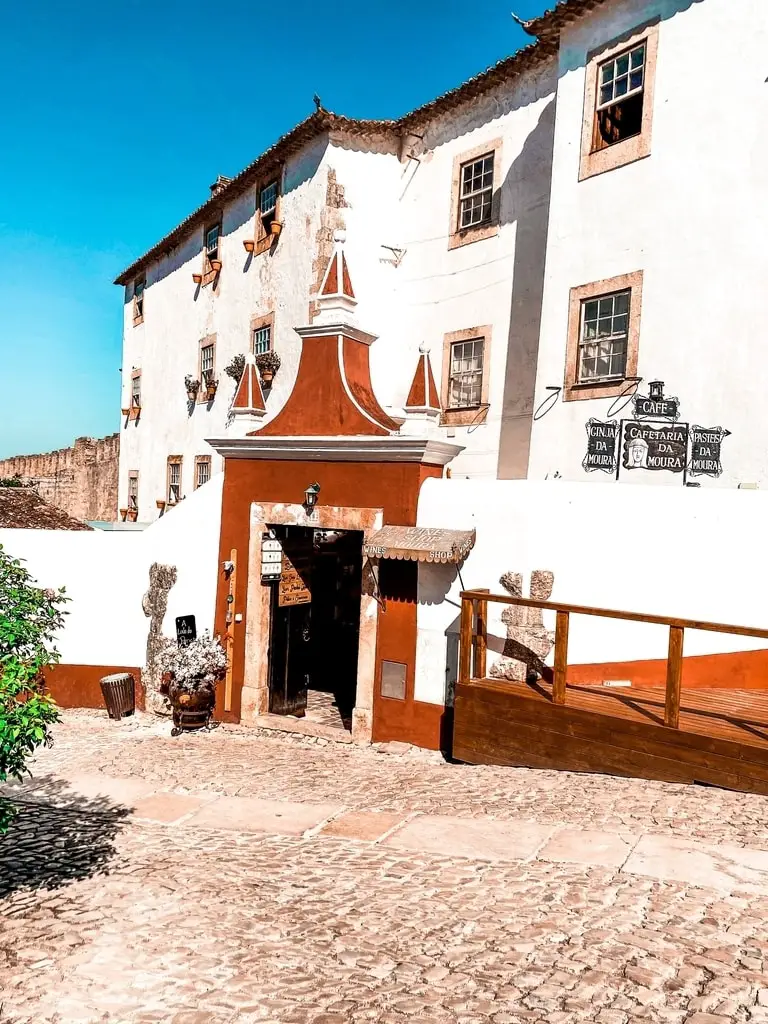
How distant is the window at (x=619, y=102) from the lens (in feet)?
36.3

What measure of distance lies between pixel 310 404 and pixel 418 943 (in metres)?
7.92

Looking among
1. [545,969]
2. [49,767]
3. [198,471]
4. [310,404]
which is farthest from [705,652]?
[198,471]

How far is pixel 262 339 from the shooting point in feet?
60.3

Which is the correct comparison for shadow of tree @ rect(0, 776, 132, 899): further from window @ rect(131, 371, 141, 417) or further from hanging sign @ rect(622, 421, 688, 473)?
window @ rect(131, 371, 141, 417)

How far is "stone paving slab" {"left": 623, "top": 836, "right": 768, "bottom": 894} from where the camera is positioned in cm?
509

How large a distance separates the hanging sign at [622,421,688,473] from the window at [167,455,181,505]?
569 inches

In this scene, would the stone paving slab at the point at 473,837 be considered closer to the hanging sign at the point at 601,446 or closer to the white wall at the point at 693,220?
the white wall at the point at 693,220

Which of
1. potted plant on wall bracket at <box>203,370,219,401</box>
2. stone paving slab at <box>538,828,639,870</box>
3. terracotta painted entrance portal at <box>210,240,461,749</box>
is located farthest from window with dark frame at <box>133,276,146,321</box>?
stone paving slab at <box>538,828,639,870</box>

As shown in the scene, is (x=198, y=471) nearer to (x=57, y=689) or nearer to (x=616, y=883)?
(x=57, y=689)

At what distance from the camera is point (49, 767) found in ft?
29.5

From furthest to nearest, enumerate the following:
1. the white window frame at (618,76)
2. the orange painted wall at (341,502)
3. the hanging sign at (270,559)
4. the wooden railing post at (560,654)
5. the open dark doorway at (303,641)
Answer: the open dark doorway at (303,641) < the hanging sign at (270,559) < the white window frame at (618,76) < the orange painted wall at (341,502) < the wooden railing post at (560,654)

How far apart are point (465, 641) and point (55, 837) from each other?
4426mm

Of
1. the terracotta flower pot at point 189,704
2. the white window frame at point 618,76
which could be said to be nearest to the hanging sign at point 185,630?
the terracotta flower pot at point 189,704

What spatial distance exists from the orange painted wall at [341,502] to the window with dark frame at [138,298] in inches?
644
